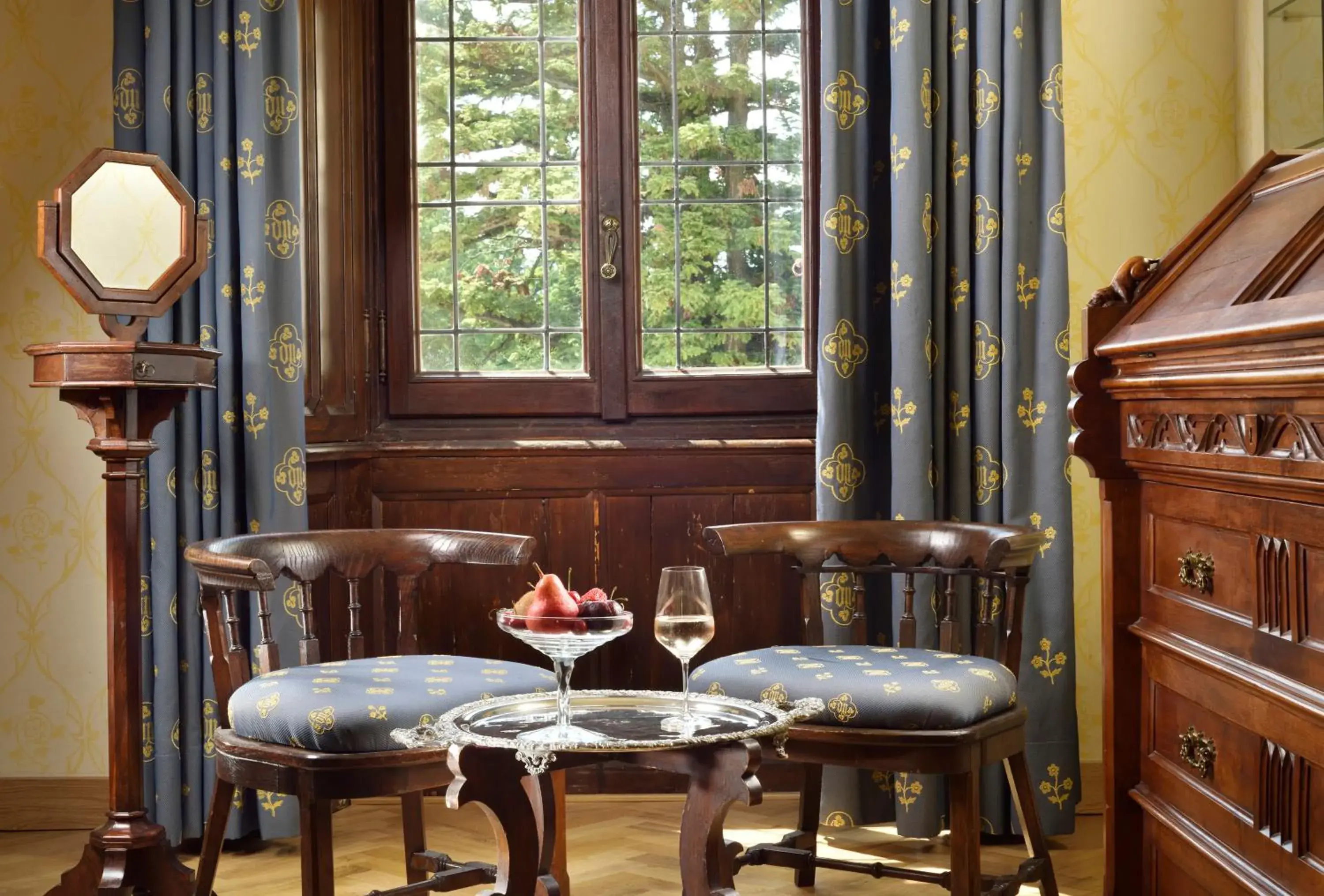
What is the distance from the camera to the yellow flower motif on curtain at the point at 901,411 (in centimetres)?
315

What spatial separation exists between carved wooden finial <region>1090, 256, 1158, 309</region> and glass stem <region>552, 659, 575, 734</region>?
3.21 ft

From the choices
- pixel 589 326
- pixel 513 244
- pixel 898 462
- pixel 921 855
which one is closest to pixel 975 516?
pixel 898 462

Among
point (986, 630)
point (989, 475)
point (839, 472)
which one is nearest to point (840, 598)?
point (839, 472)

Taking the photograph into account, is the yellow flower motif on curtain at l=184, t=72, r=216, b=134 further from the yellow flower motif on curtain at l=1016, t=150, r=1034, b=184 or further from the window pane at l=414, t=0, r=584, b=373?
the yellow flower motif on curtain at l=1016, t=150, r=1034, b=184

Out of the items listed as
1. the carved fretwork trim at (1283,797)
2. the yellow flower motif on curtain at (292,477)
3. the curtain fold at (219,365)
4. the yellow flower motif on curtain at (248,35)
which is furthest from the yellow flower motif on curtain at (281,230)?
the carved fretwork trim at (1283,797)

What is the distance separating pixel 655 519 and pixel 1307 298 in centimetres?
213

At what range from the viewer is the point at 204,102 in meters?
3.14

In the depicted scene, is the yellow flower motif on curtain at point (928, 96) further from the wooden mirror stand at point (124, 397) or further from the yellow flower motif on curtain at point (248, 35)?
the wooden mirror stand at point (124, 397)

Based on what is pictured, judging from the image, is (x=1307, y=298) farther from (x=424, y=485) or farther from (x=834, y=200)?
(x=424, y=485)

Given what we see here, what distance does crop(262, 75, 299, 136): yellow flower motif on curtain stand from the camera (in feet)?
10.4

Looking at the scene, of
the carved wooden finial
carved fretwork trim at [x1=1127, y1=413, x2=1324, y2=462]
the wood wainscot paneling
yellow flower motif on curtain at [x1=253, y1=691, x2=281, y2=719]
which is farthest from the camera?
the wood wainscot paneling

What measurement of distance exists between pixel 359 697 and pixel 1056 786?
167 cm

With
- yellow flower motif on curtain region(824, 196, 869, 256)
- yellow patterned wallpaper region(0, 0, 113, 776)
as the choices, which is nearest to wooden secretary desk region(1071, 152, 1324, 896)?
yellow flower motif on curtain region(824, 196, 869, 256)

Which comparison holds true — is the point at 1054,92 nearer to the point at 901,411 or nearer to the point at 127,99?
the point at 901,411
